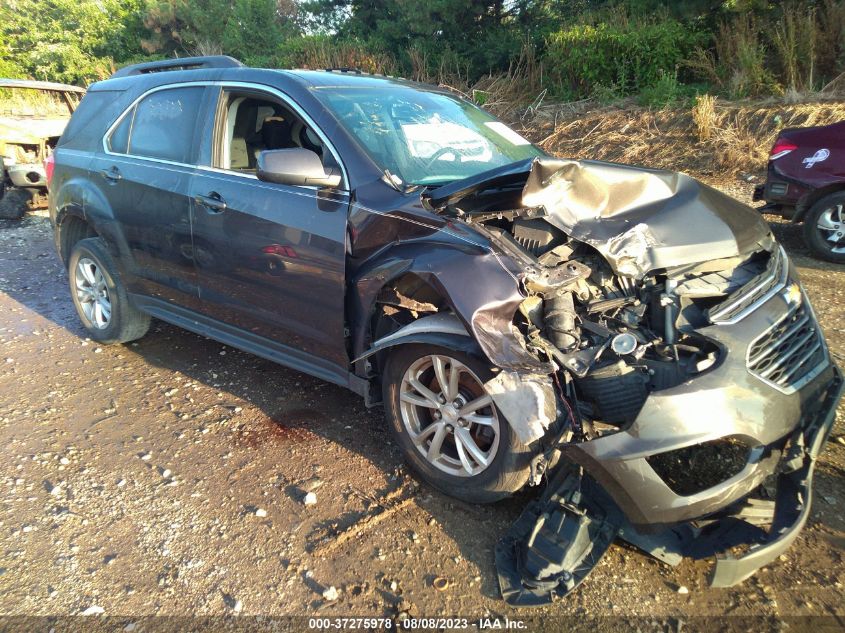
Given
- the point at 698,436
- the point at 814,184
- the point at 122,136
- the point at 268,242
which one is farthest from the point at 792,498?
the point at 814,184

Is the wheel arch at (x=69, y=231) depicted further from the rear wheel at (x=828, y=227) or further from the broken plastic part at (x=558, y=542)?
the rear wheel at (x=828, y=227)

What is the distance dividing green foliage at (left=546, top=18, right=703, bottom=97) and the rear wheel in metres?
6.52

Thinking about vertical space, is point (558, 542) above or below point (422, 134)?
below

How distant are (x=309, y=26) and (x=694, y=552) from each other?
83.6ft

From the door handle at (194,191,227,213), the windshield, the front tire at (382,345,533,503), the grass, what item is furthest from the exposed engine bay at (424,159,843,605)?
the grass

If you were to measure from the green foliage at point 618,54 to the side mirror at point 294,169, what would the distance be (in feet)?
35.4

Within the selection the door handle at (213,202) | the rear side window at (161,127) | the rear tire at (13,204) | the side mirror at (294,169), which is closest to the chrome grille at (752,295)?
the side mirror at (294,169)

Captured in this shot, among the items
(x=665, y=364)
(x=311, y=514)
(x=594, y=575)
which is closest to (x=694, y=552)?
(x=594, y=575)

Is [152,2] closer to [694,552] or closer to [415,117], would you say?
[415,117]

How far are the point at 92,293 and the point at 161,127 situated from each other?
1.63 m

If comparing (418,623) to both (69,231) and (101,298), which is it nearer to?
(101,298)

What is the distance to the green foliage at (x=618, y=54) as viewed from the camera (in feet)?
40.3

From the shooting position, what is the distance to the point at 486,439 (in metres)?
3.01

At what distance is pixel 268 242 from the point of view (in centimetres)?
354
